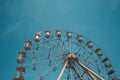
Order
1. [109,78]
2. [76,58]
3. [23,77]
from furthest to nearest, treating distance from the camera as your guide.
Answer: [109,78]
[76,58]
[23,77]

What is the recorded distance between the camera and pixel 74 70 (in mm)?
20078

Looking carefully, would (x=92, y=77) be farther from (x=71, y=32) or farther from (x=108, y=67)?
(x=71, y=32)

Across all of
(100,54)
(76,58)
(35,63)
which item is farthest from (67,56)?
(100,54)

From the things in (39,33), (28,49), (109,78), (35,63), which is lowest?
(109,78)

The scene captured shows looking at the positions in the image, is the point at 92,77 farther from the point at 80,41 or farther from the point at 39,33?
the point at 39,33

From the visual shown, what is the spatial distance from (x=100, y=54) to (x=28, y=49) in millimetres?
7560

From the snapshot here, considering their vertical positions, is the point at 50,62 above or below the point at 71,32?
below

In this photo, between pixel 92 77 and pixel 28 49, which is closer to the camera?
pixel 92 77

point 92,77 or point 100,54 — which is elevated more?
point 100,54

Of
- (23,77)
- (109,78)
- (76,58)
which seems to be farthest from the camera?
(109,78)

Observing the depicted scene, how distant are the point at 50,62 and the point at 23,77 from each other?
305cm

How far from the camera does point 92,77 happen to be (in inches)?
762

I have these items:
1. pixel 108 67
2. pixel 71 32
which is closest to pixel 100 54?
pixel 108 67

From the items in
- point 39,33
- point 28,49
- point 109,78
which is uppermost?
point 39,33
